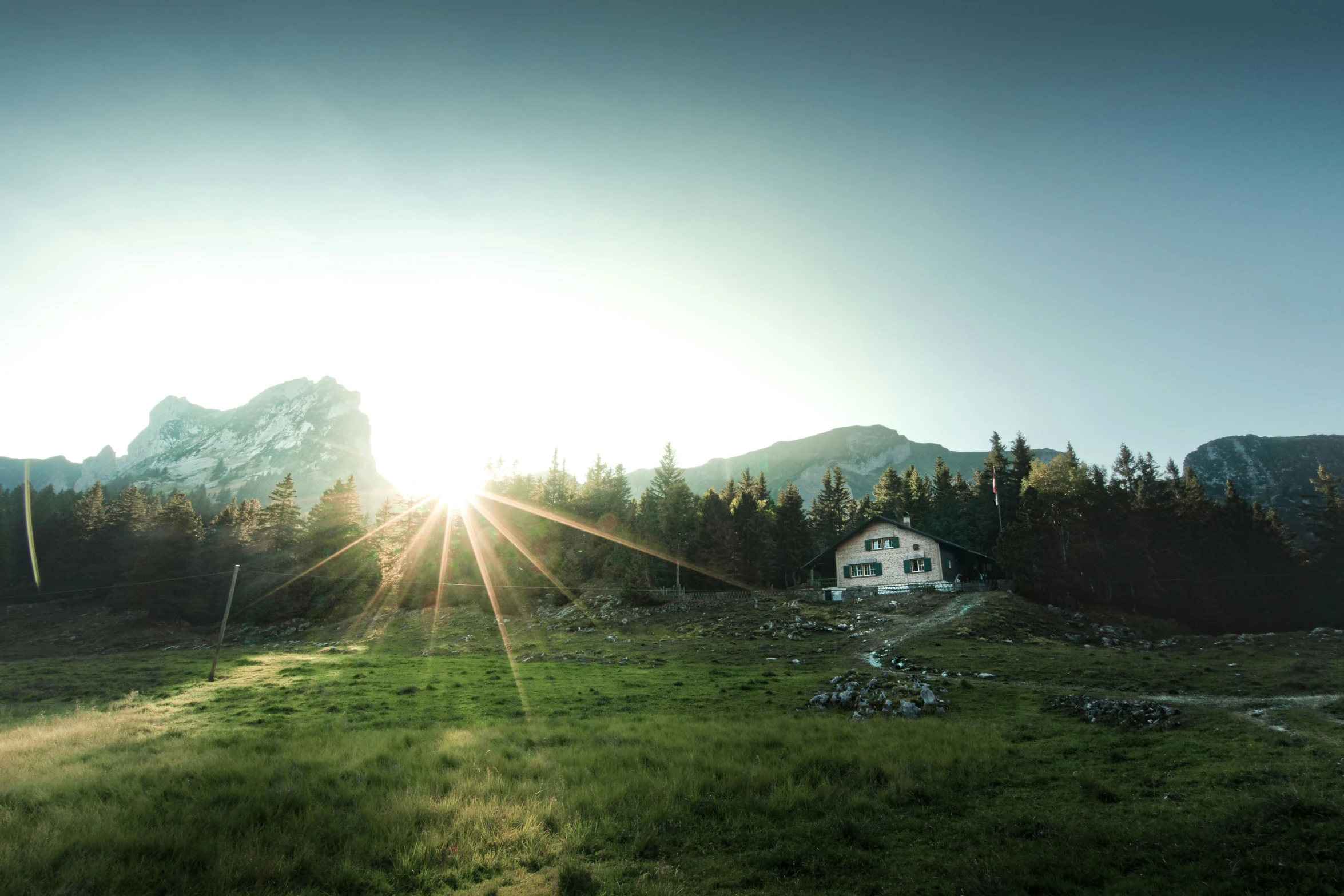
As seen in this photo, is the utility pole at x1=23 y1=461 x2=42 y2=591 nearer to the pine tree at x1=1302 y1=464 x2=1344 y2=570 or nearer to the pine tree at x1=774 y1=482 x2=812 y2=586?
the pine tree at x1=774 y1=482 x2=812 y2=586

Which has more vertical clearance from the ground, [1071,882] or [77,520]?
[77,520]

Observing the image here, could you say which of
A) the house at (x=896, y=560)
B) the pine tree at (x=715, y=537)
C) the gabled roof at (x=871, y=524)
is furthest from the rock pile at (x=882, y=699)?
the pine tree at (x=715, y=537)

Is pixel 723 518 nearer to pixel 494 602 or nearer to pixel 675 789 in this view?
pixel 494 602

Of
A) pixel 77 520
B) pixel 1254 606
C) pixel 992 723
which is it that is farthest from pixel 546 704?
pixel 77 520

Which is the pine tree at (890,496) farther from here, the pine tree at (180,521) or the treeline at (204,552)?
the pine tree at (180,521)

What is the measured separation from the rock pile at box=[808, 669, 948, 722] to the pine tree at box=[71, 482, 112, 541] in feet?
375

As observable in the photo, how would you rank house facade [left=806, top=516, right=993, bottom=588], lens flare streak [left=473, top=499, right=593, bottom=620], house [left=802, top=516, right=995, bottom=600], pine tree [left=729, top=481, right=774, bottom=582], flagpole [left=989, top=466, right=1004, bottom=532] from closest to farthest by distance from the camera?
1. house [left=802, top=516, right=995, bottom=600]
2. house facade [left=806, top=516, right=993, bottom=588]
3. lens flare streak [left=473, top=499, right=593, bottom=620]
4. pine tree [left=729, top=481, right=774, bottom=582]
5. flagpole [left=989, top=466, right=1004, bottom=532]

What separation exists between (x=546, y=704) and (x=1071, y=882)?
19.8 metres

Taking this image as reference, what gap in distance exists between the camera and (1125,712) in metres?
18.0

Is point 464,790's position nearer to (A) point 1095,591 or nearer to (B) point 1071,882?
(B) point 1071,882

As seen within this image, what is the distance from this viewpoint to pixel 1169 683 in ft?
77.9

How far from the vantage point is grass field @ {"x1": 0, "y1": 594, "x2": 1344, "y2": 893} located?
29.0 ft

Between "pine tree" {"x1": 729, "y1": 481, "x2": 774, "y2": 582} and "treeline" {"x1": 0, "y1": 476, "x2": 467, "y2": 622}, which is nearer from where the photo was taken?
"treeline" {"x1": 0, "y1": 476, "x2": 467, "y2": 622}

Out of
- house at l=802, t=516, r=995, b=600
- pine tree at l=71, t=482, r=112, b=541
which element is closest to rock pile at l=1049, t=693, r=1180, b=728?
house at l=802, t=516, r=995, b=600
